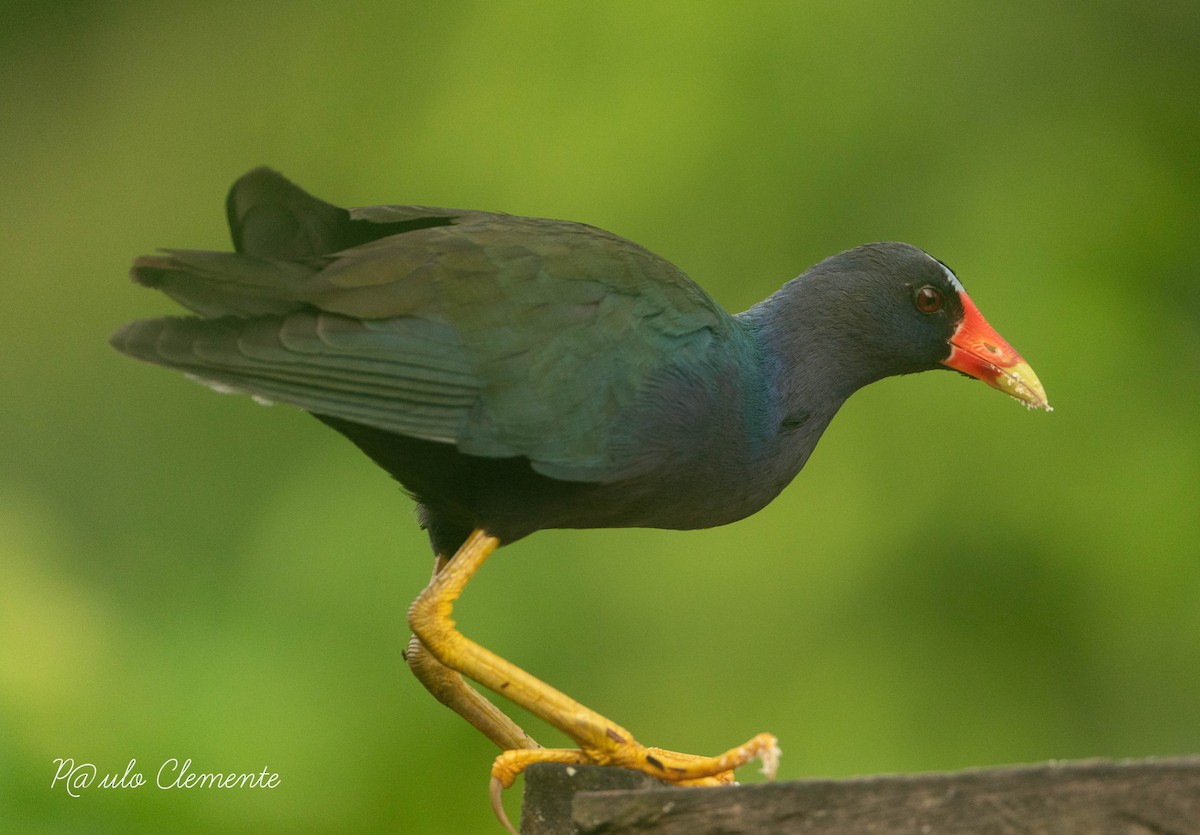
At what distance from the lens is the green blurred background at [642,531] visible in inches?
175

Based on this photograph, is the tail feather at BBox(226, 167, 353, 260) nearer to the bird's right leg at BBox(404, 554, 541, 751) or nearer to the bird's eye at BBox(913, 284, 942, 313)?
the bird's right leg at BBox(404, 554, 541, 751)

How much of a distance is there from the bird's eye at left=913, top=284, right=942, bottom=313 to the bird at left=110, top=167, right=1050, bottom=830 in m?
0.34

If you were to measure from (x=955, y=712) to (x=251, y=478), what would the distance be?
102 inches

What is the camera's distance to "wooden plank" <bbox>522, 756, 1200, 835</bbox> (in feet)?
5.66

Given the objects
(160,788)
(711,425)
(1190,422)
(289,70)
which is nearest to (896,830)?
(711,425)

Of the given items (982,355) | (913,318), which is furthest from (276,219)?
(982,355)

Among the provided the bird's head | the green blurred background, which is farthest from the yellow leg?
the green blurred background

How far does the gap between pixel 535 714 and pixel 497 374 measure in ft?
2.08

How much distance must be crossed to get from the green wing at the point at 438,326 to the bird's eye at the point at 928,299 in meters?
0.56

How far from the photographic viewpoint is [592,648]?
188 inches

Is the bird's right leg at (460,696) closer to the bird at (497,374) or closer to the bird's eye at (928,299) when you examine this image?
the bird at (497,374)

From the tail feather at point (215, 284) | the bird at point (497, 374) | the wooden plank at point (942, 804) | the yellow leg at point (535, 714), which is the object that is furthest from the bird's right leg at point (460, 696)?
the wooden plank at point (942, 804)

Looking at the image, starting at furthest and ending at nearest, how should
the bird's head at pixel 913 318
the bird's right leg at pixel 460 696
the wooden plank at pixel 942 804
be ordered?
the bird's head at pixel 913 318
the bird's right leg at pixel 460 696
the wooden plank at pixel 942 804

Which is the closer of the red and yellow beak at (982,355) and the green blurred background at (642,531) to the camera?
the red and yellow beak at (982,355)
